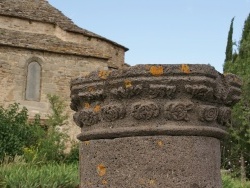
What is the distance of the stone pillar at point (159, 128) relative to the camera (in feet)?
6.23

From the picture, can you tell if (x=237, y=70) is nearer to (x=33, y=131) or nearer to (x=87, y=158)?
(x=33, y=131)

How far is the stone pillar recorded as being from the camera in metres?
1.90

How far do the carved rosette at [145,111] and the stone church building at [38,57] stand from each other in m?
15.1

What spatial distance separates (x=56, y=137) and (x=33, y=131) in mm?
1978

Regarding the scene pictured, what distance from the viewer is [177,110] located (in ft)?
6.29

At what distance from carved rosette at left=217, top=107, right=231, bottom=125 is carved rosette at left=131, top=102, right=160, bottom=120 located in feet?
1.10

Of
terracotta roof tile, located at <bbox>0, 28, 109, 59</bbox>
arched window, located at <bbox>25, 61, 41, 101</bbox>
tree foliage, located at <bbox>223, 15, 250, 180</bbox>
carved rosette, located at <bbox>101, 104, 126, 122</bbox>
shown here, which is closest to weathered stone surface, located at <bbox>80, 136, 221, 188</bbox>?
carved rosette, located at <bbox>101, 104, 126, 122</bbox>

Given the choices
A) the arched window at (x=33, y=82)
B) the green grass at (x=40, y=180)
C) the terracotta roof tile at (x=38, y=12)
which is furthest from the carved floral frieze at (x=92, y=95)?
the terracotta roof tile at (x=38, y=12)

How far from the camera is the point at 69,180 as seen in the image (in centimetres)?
726

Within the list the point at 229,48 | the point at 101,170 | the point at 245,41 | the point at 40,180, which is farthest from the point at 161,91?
the point at 229,48

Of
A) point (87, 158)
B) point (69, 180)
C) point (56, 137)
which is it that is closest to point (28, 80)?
point (56, 137)

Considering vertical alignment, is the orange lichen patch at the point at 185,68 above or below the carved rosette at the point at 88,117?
above

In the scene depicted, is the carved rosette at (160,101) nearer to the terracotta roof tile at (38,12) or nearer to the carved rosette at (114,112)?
the carved rosette at (114,112)

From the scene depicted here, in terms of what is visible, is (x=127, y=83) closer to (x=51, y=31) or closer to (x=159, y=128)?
(x=159, y=128)
